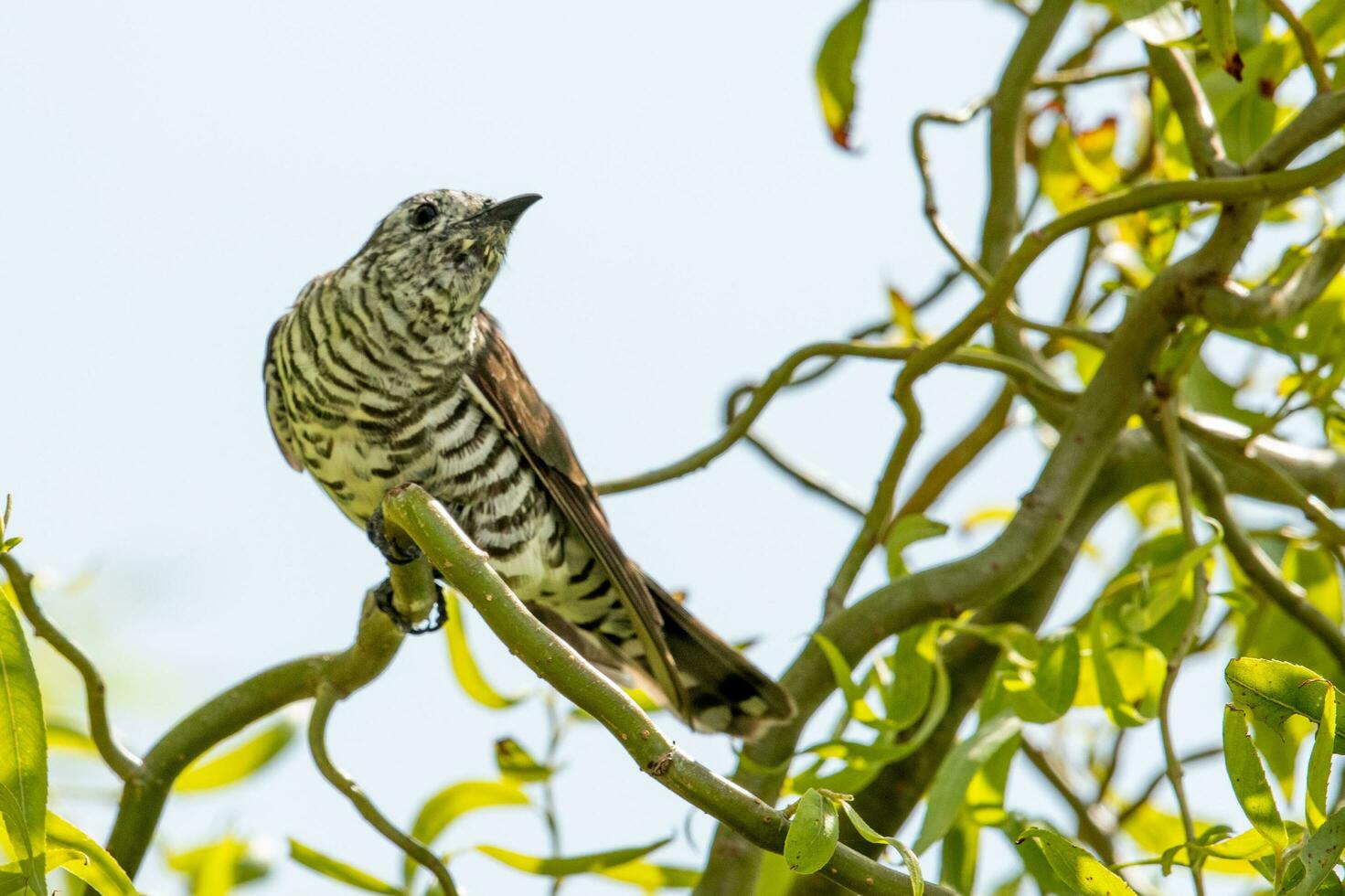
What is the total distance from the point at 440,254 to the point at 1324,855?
6.96ft

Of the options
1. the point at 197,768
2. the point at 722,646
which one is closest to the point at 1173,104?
the point at 722,646

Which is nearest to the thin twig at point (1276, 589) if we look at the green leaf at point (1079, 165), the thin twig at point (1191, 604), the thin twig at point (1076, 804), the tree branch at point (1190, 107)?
the thin twig at point (1191, 604)

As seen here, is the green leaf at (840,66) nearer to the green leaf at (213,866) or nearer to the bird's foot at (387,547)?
the bird's foot at (387,547)

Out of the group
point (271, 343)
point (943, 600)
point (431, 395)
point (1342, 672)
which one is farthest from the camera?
point (271, 343)

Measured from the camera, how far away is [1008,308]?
2.77 m

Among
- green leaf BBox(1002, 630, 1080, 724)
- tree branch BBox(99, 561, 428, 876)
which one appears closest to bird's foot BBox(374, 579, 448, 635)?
tree branch BBox(99, 561, 428, 876)

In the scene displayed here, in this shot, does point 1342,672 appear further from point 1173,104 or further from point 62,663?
point 62,663

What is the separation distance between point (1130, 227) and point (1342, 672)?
95cm

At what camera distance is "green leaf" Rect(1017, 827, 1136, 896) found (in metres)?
1.52

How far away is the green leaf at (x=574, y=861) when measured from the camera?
253cm

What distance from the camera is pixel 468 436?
2996mm

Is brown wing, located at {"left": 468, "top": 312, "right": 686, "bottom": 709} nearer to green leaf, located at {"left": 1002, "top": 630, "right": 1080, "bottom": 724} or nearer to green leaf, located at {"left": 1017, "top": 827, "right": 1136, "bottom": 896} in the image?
green leaf, located at {"left": 1002, "top": 630, "right": 1080, "bottom": 724}

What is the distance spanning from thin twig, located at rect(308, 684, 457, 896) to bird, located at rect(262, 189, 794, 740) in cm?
67

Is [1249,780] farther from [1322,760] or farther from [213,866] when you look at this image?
[213,866]
